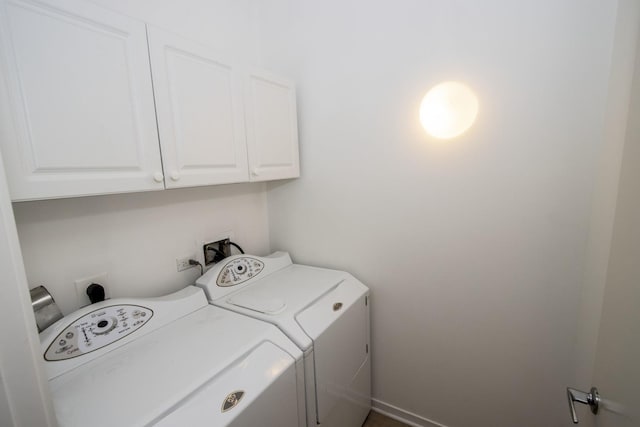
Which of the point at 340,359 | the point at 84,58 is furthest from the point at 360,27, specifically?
the point at 340,359

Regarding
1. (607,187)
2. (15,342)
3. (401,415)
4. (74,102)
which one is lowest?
(401,415)

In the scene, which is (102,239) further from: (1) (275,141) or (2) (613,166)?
(2) (613,166)

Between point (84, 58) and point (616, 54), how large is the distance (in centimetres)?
179

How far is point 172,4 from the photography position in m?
1.40

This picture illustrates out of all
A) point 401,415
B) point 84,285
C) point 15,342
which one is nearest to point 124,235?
point 84,285

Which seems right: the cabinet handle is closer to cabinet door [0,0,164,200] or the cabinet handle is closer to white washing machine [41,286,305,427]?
white washing machine [41,286,305,427]

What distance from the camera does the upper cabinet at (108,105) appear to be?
2.49 feet

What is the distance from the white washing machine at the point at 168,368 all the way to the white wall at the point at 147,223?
188 mm

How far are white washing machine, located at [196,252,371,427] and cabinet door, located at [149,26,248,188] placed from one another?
0.55 m

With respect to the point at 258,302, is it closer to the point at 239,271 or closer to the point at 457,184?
the point at 239,271

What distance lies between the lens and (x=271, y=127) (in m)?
1.57

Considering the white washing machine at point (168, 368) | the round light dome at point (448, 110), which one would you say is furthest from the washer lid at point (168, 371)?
the round light dome at point (448, 110)

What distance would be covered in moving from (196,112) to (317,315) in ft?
3.40

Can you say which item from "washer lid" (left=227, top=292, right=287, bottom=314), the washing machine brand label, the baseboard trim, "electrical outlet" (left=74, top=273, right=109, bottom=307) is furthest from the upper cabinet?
the baseboard trim
